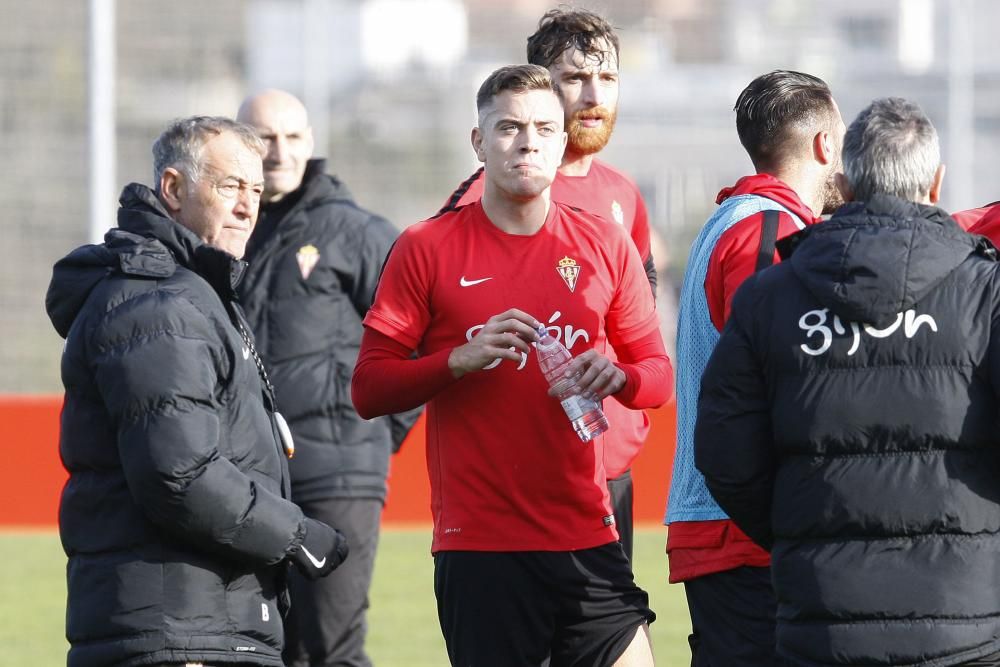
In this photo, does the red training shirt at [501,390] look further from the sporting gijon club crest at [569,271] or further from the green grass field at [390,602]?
the green grass field at [390,602]

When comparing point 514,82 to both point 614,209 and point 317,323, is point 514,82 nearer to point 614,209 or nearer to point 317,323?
point 614,209

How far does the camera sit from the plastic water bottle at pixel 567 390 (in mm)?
3947

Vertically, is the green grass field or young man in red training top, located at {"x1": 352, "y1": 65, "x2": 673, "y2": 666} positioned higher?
young man in red training top, located at {"x1": 352, "y1": 65, "x2": 673, "y2": 666}

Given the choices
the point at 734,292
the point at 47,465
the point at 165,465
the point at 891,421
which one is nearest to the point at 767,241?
the point at 734,292

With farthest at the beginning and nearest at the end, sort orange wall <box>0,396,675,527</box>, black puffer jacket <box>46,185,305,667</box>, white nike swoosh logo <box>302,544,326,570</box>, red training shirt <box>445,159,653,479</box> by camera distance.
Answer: orange wall <box>0,396,675,527</box> < red training shirt <box>445,159,653,479</box> < white nike swoosh logo <box>302,544,326,570</box> < black puffer jacket <box>46,185,305,667</box>

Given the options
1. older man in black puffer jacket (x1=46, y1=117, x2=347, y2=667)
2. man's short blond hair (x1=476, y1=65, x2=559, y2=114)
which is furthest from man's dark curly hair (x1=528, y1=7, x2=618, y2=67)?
older man in black puffer jacket (x1=46, y1=117, x2=347, y2=667)

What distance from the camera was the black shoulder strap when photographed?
12.6ft

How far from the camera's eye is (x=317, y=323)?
242 inches

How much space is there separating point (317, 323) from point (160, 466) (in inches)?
95.2

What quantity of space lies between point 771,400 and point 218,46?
51.9 ft

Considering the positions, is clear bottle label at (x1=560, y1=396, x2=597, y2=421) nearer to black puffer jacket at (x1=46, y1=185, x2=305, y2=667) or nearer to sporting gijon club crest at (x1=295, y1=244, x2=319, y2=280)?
black puffer jacket at (x1=46, y1=185, x2=305, y2=667)

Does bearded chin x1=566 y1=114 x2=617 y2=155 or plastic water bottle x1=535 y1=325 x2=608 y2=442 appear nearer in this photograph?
plastic water bottle x1=535 y1=325 x2=608 y2=442

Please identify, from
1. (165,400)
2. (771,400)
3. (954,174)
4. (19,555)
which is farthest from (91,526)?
(954,174)

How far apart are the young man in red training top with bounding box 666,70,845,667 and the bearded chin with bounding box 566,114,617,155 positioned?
0.88 metres
